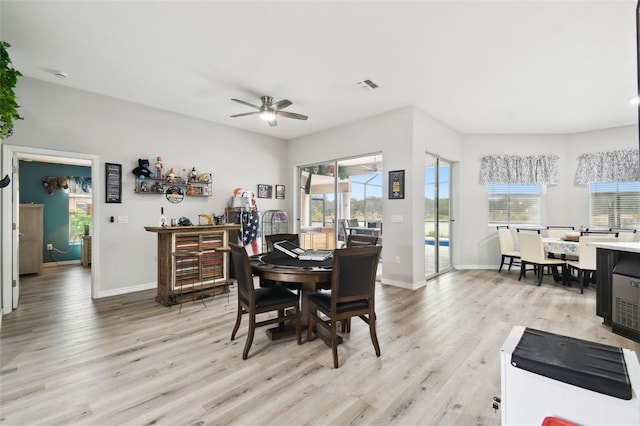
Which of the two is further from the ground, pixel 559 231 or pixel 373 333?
pixel 559 231

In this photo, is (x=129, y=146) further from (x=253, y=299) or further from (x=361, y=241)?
Answer: (x=361, y=241)

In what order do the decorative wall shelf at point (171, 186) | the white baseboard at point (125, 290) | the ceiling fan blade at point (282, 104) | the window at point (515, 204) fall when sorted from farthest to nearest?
the window at point (515, 204)
the decorative wall shelf at point (171, 186)
the white baseboard at point (125, 290)
the ceiling fan blade at point (282, 104)

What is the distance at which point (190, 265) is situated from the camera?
402cm

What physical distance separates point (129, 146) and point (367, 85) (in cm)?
367

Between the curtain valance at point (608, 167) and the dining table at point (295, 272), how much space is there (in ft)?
19.8

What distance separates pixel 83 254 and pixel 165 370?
6224 millimetres

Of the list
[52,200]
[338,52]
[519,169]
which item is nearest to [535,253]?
[519,169]

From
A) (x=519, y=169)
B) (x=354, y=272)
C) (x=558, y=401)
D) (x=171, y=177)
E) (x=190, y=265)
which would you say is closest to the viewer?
(x=558, y=401)

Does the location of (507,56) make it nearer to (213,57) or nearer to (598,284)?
(598,284)

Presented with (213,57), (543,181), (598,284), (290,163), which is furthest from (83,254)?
(543,181)

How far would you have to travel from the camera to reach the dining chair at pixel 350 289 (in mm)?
2275

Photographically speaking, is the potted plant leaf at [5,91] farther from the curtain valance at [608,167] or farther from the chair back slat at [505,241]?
the curtain valance at [608,167]

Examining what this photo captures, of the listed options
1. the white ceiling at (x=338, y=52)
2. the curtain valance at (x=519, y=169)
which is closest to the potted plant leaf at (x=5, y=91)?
the white ceiling at (x=338, y=52)

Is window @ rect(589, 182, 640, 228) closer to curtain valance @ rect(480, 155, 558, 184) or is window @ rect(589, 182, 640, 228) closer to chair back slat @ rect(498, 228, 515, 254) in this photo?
curtain valance @ rect(480, 155, 558, 184)
